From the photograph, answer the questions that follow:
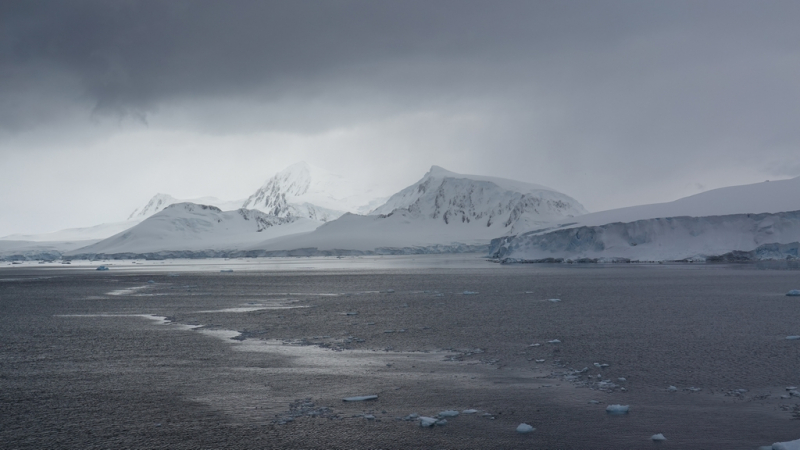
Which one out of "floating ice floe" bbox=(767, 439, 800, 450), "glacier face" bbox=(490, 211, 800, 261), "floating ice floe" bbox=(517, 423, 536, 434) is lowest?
"floating ice floe" bbox=(517, 423, 536, 434)

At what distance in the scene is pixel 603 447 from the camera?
7996 millimetres

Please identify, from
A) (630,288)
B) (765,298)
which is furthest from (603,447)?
(630,288)

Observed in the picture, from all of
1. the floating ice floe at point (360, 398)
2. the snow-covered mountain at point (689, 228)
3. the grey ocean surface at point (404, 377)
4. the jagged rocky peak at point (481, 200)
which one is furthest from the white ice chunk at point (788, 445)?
the jagged rocky peak at point (481, 200)

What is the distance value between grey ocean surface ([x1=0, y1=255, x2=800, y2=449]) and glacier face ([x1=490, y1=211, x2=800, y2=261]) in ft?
118

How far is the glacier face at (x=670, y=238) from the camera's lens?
55281 millimetres

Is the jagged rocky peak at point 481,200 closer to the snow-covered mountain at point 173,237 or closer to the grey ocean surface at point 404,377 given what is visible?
the snow-covered mountain at point 173,237

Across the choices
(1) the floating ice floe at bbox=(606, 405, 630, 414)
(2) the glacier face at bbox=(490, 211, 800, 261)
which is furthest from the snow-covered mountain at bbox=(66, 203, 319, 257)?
(1) the floating ice floe at bbox=(606, 405, 630, 414)

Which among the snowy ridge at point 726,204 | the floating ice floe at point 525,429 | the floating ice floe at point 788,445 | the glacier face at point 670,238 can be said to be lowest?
the floating ice floe at point 525,429

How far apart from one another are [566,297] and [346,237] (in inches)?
5021

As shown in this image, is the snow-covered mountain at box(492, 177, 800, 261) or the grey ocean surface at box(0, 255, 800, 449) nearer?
the grey ocean surface at box(0, 255, 800, 449)

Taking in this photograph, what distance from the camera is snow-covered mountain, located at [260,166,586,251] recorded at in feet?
504

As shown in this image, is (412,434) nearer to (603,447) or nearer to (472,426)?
(472,426)

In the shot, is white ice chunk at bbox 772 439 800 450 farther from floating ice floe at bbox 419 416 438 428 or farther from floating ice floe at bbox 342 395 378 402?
floating ice floe at bbox 342 395 378 402

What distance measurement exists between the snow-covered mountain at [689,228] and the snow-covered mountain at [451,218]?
234ft
